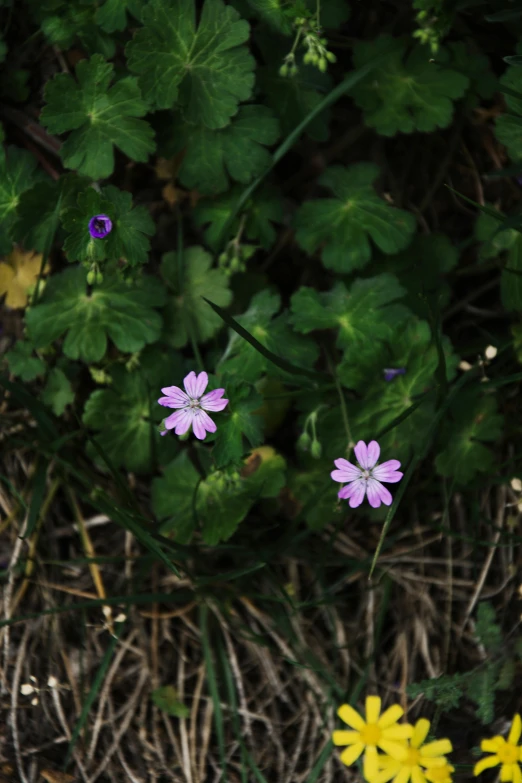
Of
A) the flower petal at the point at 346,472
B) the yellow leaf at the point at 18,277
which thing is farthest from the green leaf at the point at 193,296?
the flower petal at the point at 346,472

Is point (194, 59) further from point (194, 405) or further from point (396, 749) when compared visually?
point (396, 749)

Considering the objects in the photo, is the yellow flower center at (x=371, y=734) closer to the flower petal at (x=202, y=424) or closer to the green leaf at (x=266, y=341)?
the flower petal at (x=202, y=424)

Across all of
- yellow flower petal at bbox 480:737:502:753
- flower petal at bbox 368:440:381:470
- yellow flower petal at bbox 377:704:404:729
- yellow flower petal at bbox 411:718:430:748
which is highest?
flower petal at bbox 368:440:381:470

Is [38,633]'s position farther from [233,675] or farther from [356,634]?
[356,634]

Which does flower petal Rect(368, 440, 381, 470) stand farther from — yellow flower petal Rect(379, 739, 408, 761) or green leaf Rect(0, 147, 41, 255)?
green leaf Rect(0, 147, 41, 255)

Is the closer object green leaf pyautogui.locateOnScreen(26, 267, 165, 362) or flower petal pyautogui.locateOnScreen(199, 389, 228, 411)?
flower petal pyautogui.locateOnScreen(199, 389, 228, 411)

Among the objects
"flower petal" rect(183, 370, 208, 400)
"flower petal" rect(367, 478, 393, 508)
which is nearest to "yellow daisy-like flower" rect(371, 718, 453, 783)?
"flower petal" rect(367, 478, 393, 508)

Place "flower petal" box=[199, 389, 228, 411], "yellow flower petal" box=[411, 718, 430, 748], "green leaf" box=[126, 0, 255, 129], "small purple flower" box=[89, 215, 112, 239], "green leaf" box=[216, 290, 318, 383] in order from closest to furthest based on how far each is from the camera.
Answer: "flower petal" box=[199, 389, 228, 411], "yellow flower petal" box=[411, 718, 430, 748], "small purple flower" box=[89, 215, 112, 239], "green leaf" box=[126, 0, 255, 129], "green leaf" box=[216, 290, 318, 383]

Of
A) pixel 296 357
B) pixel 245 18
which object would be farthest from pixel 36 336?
pixel 245 18
